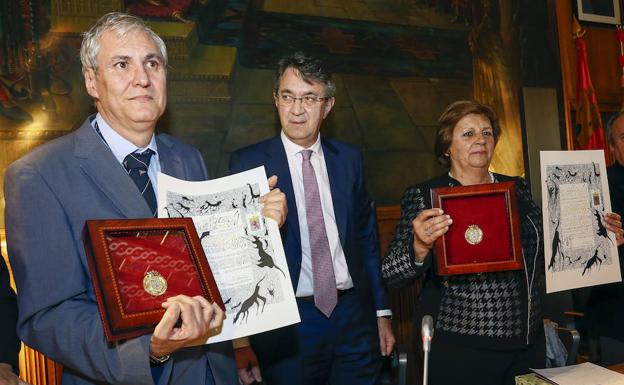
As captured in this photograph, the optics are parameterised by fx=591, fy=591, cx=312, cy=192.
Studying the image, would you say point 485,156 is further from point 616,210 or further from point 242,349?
point 242,349

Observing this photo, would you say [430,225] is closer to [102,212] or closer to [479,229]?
[479,229]

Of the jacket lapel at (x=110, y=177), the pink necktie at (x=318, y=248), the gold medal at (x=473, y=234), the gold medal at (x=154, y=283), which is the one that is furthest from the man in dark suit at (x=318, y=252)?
the gold medal at (x=154, y=283)

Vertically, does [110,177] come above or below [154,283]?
above

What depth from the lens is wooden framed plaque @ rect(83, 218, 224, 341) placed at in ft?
4.49

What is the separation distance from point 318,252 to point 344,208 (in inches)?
9.9

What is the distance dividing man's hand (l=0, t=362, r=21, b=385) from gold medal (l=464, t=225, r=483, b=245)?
61.5 inches

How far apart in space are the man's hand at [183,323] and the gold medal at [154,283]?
4cm

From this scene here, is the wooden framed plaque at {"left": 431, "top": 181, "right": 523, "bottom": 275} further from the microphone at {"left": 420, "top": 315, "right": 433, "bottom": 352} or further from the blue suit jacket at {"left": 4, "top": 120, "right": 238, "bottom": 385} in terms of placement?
the blue suit jacket at {"left": 4, "top": 120, "right": 238, "bottom": 385}

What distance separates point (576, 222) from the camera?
2.39 meters

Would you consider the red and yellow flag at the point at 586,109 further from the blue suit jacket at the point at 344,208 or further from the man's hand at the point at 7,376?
the man's hand at the point at 7,376

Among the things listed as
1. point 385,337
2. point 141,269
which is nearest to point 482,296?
point 385,337

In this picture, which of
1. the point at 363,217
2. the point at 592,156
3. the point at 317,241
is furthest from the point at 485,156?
the point at 317,241

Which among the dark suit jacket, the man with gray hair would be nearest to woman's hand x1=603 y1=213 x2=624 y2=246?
the man with gray hair

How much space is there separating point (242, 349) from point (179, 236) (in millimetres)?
1210
